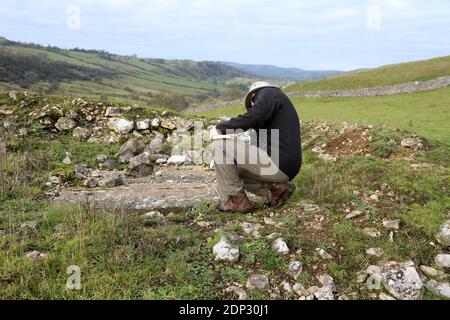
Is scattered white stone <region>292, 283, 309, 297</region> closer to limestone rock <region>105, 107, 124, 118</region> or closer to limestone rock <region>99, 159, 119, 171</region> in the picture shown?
limestone rock <region>99, 159, 119, 171</region>

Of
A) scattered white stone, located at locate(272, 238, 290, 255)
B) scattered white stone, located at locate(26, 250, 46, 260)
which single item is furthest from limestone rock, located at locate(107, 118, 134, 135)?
scattered white stone, located at locate(272, 238, 290, 255)

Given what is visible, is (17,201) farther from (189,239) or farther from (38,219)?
(189,239)

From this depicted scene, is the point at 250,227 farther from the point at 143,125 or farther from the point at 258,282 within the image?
the point at 143,125

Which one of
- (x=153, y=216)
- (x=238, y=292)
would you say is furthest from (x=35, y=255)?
(x=238, y=292)

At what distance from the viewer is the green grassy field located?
17.4 meters

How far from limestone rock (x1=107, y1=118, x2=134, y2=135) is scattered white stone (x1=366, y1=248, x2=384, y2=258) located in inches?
411

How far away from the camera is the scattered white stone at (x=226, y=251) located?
511 cm

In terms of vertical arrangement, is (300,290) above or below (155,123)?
below

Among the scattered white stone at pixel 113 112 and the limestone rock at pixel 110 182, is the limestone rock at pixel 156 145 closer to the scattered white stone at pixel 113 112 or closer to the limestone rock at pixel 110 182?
the scattered white stone at pixel 113 112

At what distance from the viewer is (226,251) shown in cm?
518

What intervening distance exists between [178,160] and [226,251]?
264 inches
